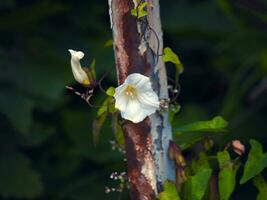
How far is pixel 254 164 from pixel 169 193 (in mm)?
166

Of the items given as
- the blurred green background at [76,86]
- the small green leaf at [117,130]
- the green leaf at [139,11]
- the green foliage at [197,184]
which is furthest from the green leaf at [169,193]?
the blurred green background at [76,86]

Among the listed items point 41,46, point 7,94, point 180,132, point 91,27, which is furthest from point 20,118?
point 180,132

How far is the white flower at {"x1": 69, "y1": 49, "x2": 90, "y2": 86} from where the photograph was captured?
55.7 inches

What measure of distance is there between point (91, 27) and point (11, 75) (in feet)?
1.25

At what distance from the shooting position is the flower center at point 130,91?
4.53 feet

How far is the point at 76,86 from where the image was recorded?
8.61 ft

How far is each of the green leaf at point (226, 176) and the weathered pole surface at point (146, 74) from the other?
0.08 m

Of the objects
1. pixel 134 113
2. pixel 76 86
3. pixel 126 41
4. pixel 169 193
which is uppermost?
pixel 76 86

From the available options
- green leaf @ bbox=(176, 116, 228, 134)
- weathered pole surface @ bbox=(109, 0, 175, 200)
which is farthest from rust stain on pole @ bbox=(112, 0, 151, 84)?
green leaf @ bbox=(176, 116, 228, 134)

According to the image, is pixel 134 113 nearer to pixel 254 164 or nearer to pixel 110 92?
pixel 110 92

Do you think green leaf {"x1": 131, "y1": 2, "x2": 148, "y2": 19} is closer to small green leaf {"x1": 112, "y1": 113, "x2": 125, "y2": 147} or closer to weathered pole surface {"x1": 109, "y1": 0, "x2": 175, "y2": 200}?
weathered pole surface {"x1": 109, "y1": 0, "x2": 175, "y2": 200}

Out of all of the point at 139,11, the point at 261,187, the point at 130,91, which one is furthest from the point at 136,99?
the point at 261,187

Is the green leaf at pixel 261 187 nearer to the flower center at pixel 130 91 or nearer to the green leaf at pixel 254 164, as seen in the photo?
the green leaf at pixel 254 164

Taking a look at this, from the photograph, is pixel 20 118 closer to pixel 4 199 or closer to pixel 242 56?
pixel 4 199
